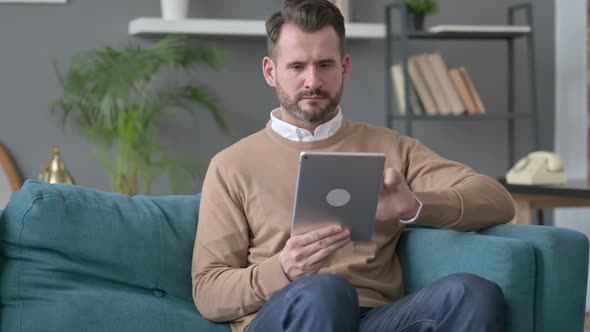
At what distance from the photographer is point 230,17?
4.04 m

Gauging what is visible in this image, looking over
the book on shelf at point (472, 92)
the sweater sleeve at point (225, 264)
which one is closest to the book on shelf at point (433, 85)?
the book on shelf at point (472, 92)

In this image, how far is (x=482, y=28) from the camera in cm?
407

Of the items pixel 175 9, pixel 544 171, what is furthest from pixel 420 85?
pixel 175 9

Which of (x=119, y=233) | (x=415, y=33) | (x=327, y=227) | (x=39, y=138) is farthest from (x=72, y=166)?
(x=327, y=227)

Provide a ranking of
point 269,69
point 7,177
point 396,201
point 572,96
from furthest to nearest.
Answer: point 572,96 < point 7,177 < point 269,69 < point 396,201

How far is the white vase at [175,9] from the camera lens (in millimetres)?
3812

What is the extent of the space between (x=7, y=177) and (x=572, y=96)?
263 centimetres

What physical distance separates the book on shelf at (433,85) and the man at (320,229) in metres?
1.99

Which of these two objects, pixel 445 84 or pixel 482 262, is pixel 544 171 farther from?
pixel 482 262

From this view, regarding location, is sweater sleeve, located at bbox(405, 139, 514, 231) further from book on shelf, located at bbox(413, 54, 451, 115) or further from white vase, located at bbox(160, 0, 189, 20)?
book on shelf, located at bbox(413, 54, 451, 115)

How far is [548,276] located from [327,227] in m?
0.47

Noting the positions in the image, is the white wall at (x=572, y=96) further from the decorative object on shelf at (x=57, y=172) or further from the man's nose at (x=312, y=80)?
the man's nose at (x=312, y=80)

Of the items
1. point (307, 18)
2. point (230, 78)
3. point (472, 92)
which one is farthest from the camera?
point (472, 92)

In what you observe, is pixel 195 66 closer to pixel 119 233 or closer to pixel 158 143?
pixel 158 143
